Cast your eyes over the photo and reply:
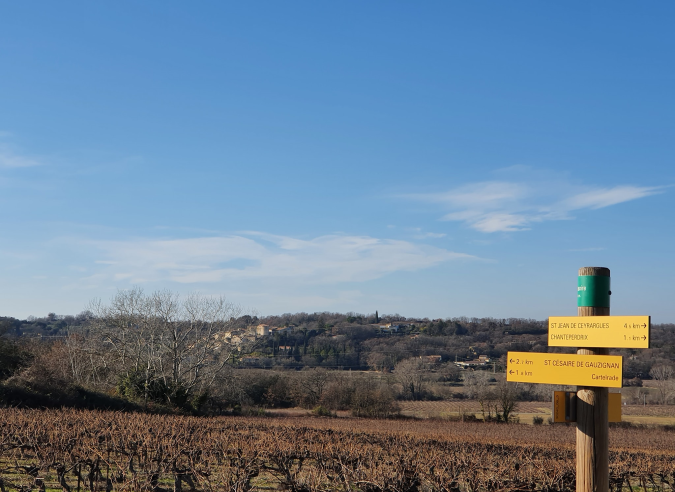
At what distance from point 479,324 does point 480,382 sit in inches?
1853

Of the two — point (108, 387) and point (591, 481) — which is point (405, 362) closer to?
point (108, 387)

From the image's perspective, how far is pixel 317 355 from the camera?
98.2 m

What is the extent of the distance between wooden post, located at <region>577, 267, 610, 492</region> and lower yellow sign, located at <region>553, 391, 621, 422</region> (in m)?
0.08

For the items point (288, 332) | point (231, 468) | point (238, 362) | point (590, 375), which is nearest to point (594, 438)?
point (590, 375)

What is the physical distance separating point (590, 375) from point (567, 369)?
188 millimetres

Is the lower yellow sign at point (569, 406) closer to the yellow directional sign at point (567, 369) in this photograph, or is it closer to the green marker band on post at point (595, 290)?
the yellow directional sign at point (567, 369)

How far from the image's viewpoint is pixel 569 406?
15.3ft

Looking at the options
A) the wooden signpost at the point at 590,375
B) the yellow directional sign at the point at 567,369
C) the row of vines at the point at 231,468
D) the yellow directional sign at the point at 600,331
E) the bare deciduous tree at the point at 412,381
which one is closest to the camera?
the yellow directional sign at the point at 600,331

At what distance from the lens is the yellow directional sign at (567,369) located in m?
4.34

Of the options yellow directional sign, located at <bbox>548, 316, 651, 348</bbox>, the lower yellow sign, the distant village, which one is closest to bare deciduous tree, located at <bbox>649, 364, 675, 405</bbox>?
the distant village

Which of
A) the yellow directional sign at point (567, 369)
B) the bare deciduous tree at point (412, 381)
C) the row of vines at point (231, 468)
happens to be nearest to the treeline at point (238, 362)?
the bare deciduous tree at point (412, 381)

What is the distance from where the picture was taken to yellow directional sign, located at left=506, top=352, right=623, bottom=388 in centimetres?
434

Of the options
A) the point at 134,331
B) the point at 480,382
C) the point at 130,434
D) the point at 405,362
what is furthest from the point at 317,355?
the point at 130,434

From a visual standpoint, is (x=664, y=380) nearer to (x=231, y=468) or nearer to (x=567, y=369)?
(x=231, y=468)
